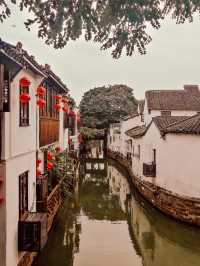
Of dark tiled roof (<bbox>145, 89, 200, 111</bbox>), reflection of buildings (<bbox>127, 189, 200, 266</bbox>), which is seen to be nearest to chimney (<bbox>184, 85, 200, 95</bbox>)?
dark tiled roof (<bbox>145, 89, 200, 111</bbox>)

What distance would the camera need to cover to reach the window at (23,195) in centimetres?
990

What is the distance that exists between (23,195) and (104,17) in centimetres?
592

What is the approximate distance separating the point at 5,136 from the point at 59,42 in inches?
110

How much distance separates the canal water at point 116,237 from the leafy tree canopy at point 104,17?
775 cm

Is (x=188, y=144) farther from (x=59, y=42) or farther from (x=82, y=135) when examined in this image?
(x=82, y=135)

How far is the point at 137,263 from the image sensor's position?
39.2 ft

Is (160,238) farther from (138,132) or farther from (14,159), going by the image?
(138,132)

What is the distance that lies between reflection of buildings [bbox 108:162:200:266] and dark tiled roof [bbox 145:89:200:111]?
1941 cm

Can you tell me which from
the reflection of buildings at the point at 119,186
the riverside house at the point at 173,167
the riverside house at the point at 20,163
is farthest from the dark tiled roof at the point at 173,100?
the riverside house at the point at 20,163

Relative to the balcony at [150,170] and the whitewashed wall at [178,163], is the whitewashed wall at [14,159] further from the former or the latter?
the balcony at [150,170]

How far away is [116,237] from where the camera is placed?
48.3ft

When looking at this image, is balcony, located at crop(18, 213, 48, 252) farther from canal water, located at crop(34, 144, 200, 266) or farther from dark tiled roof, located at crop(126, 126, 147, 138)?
dark tiled roof, located at crop(126, 126, 147, 138)

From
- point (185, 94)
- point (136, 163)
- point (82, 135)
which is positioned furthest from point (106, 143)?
point (136, 163)

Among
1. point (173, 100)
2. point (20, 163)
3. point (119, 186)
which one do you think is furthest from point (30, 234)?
point (173, 100)
